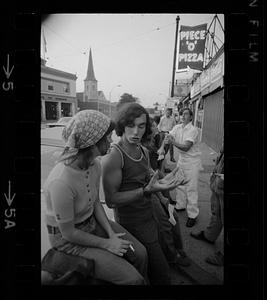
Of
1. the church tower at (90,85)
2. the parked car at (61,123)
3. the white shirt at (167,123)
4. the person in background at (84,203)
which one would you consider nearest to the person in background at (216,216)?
the white shirt at (167,123)

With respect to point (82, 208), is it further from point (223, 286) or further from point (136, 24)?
point (136, 24)

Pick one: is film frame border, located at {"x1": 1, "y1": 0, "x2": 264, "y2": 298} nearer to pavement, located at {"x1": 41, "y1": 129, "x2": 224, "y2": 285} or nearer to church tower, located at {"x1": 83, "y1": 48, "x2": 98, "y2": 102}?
pavement, located at {"x1": 41, "y1": 129, "x2": 224, "y2": 285}

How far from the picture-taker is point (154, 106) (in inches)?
68.6

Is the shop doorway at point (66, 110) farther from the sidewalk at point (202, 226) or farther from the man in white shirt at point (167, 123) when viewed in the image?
the sidewalk at point (202, 226)

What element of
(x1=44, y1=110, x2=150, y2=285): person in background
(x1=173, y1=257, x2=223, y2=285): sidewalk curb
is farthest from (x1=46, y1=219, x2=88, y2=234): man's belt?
(x1=173, y1=257, x2=223, y2=285): sidewalk curb

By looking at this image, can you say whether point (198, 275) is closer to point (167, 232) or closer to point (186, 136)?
point (167, 232)

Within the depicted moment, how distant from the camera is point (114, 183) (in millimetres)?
1614

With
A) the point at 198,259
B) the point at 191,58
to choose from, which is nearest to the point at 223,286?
the point at 198,259

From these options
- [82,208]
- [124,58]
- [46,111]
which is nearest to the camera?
[82,208]

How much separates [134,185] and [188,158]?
19.7 inches

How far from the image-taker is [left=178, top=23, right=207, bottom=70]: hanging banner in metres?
1.71
